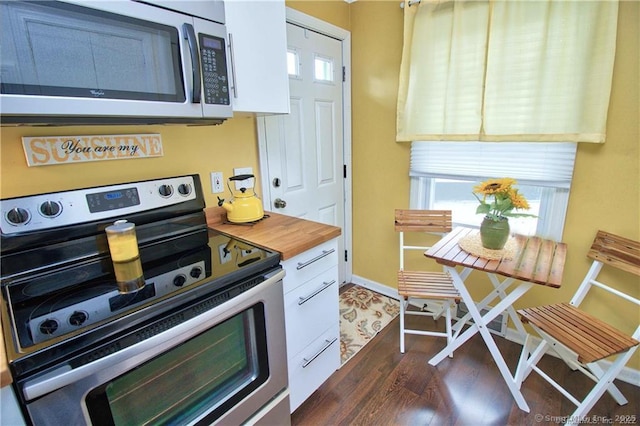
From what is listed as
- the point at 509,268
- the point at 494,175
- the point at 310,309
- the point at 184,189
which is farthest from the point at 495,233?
the point at 184,189

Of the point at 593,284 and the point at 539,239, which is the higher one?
the point at 539,239

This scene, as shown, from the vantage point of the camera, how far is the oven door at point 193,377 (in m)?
0.73

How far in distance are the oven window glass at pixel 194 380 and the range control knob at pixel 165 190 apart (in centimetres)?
65

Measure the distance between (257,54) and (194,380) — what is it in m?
1.29

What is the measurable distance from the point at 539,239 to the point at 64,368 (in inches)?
84.3

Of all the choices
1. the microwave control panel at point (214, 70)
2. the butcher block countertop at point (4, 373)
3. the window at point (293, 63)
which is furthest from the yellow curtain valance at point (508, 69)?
the butcher block countertop at point (4, 373)

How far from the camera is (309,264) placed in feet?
4.51

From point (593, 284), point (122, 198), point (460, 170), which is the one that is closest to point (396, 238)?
point (460, 170)

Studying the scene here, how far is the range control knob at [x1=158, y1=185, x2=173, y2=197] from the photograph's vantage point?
4.42 ft

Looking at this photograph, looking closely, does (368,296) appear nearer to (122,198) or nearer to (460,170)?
(460,170)

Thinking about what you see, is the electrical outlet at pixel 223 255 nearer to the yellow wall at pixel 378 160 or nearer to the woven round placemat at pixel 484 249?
the yellow wall at pixel 378 160

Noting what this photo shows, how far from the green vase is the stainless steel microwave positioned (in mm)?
1372

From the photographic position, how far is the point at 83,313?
82cm

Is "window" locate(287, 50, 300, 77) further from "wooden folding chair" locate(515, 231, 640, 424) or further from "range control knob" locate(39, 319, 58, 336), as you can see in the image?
"wooden folding chair" locate(515, 231, 640, 424)
